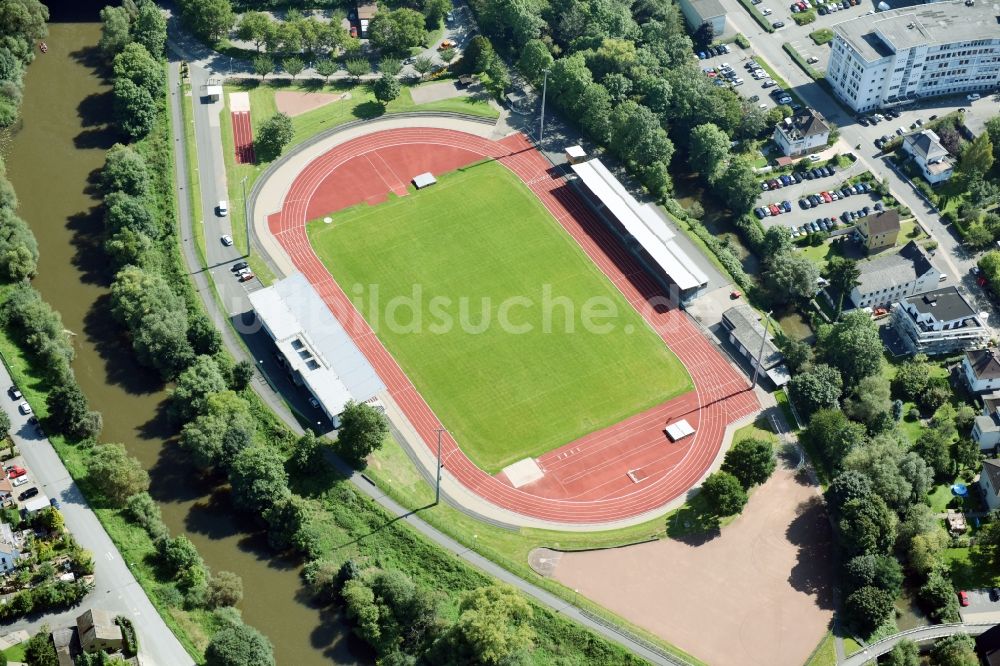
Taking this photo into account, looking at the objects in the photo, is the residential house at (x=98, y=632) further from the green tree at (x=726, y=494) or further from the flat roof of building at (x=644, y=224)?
the flat roof of building at (x=644, y=224)

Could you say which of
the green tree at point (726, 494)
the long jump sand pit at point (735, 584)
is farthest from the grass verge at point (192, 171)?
the green tree at point (726, 494)

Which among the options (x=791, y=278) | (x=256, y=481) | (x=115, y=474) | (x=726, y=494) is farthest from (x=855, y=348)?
(x=115, y=474)

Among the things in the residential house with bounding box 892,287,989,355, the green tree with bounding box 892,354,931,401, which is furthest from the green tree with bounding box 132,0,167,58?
the green tree with bounding box 892,354,931,401

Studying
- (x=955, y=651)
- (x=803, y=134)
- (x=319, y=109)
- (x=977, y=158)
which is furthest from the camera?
(x=319, y=109)

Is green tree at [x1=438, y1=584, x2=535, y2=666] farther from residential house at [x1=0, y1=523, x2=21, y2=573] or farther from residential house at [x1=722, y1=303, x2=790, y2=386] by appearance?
residential house at [x1=722, y1=303, x2=790, y2=386]

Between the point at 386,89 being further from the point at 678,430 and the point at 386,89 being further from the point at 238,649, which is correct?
the point at 238,649

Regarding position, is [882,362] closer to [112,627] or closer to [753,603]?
[753,603]
